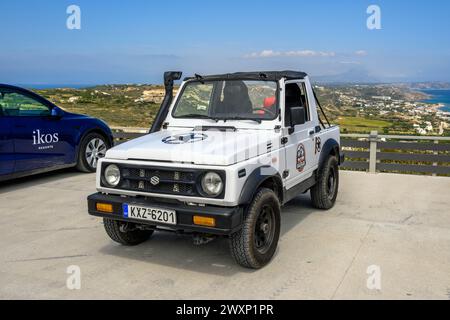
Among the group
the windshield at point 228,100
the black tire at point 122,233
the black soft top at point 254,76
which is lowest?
the black tire at point 122,233

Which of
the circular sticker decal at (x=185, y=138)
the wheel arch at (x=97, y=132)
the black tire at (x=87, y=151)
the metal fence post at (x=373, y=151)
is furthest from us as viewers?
the metal fence post at (x=373, y=151)

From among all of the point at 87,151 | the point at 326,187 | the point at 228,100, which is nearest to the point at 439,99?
the point at 87,151

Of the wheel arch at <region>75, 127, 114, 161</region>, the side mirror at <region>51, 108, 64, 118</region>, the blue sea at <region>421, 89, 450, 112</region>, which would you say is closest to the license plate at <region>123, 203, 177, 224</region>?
the side mirror at <region>51, 108, 64, 118</region>

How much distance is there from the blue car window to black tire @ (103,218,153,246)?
378 cm

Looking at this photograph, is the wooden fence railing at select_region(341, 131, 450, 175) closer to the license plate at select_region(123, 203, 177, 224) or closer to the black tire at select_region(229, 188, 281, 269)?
the black tire at select_region(229, 188, 281, 269)

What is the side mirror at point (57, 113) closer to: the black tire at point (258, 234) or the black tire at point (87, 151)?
the black tire at point (87, 151)

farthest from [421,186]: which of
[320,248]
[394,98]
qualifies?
[394,98]

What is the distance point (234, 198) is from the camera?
3.72 meters

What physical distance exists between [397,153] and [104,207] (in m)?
6.97

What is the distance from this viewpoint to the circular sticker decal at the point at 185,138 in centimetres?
436

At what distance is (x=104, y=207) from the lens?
4.23 m

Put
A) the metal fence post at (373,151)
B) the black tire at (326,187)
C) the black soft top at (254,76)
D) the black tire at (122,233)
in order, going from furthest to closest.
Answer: the metal fence post at (373,151) < the black tire at (326,187) < the black soft top at (254,76) < the black tire at (122,233)

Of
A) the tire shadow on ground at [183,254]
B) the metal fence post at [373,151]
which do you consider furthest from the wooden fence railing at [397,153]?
the tire shadow on ground at [183,254]

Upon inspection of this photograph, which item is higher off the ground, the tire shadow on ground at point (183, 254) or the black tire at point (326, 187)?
the black tire at point (326, 187)
